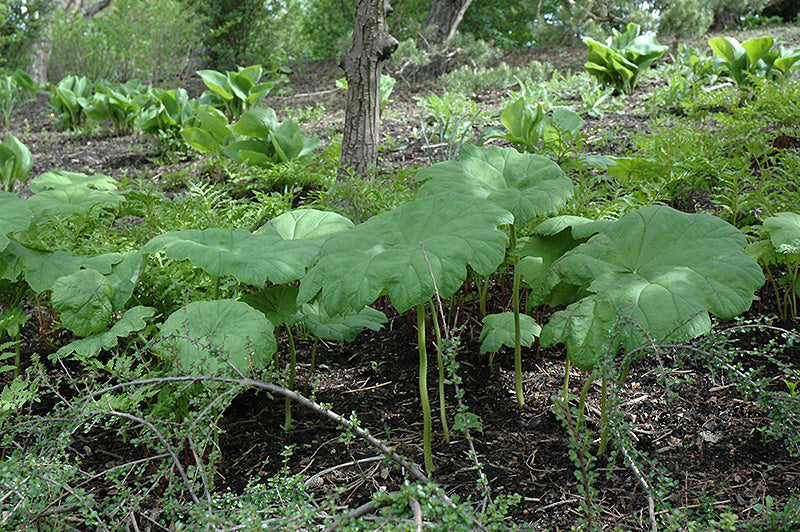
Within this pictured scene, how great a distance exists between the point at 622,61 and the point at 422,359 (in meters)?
5.17

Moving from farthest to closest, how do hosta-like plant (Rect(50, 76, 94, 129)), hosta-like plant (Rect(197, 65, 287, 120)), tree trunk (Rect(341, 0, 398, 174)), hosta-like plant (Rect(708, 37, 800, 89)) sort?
hosta-like plant (Rect(50, 76, 94, 129))
hosta-like plant (Rect(197, 65, 287, 120))
hosta-like plant (Rect(708, 37, 800, 89))
tree trunk (Rect(341, 0, 398, 174))

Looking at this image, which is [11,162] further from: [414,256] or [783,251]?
[783,251]

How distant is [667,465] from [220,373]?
1311 millimetres

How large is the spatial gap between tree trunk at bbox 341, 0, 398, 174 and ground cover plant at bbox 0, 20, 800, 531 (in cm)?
87

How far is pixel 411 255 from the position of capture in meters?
1.64

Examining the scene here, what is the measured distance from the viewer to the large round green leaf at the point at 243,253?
6.34ft

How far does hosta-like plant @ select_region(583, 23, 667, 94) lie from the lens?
19.9 feet

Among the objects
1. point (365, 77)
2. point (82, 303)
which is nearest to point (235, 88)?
point (365, 77)

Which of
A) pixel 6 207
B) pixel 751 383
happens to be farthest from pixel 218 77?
pixel 751 383

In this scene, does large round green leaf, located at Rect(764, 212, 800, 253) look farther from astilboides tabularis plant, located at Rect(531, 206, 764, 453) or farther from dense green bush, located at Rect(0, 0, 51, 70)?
dense green bush, located at Rect(0, 0, 51, 70)

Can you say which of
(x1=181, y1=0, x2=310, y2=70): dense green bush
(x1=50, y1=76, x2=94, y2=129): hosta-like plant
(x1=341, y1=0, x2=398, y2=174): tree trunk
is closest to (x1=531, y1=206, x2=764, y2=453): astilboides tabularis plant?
(x1=341, y1=0, x2=398, y2=174): tree trunk

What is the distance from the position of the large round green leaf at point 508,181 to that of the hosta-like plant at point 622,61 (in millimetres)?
4324

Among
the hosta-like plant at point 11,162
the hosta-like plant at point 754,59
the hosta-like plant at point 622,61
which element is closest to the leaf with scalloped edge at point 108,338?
the hosta-like plant at point 11,162

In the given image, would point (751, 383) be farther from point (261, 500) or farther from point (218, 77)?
point (218, 77)
